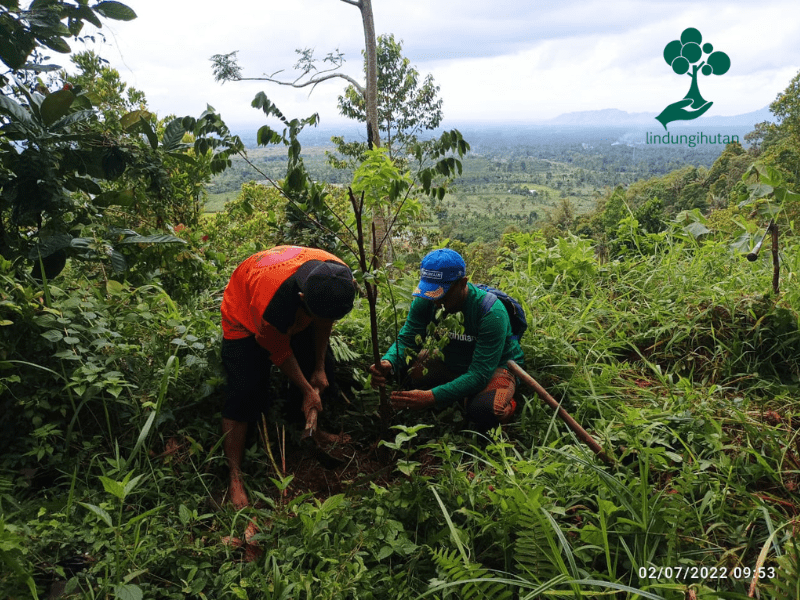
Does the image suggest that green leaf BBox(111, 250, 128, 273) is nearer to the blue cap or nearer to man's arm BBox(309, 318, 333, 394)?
man's arm BBox(309, 318, 333, 394)

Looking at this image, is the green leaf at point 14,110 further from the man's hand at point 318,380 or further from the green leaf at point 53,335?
the man's hand at point 318,380

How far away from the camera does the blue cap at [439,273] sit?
277 cm

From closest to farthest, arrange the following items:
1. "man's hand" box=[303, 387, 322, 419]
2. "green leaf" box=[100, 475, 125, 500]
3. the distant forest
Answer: "green leaf" box=[100, 475, 125, 500] → "man's hand" box=[303, 387, 322, 419] → the distant forest

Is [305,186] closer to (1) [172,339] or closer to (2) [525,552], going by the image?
(1) [172,339]

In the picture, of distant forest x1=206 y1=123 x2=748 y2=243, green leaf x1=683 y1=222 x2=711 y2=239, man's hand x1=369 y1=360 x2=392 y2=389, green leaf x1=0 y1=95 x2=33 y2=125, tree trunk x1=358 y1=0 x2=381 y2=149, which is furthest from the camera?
distant forest x1=206 y1=123 x2=748 y2=243

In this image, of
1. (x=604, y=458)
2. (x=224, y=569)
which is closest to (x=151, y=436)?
(x=224, y=569)

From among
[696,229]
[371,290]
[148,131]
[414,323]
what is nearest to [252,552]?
[371,290]

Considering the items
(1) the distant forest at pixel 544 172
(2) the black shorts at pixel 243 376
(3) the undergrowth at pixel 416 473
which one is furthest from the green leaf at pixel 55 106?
(1) the distant forest at pixel 544 172

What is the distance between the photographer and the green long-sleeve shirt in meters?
2.85

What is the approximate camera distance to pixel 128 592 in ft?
5.55

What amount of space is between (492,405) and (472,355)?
0.38 meters

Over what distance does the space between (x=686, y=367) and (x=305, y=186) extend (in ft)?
9.08

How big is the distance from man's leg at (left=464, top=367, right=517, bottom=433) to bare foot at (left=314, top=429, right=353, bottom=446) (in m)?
0.70

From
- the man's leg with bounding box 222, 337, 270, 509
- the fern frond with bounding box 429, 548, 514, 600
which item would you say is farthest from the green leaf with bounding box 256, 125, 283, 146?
the fern frond with bounding box 429, 548, 514, 600
